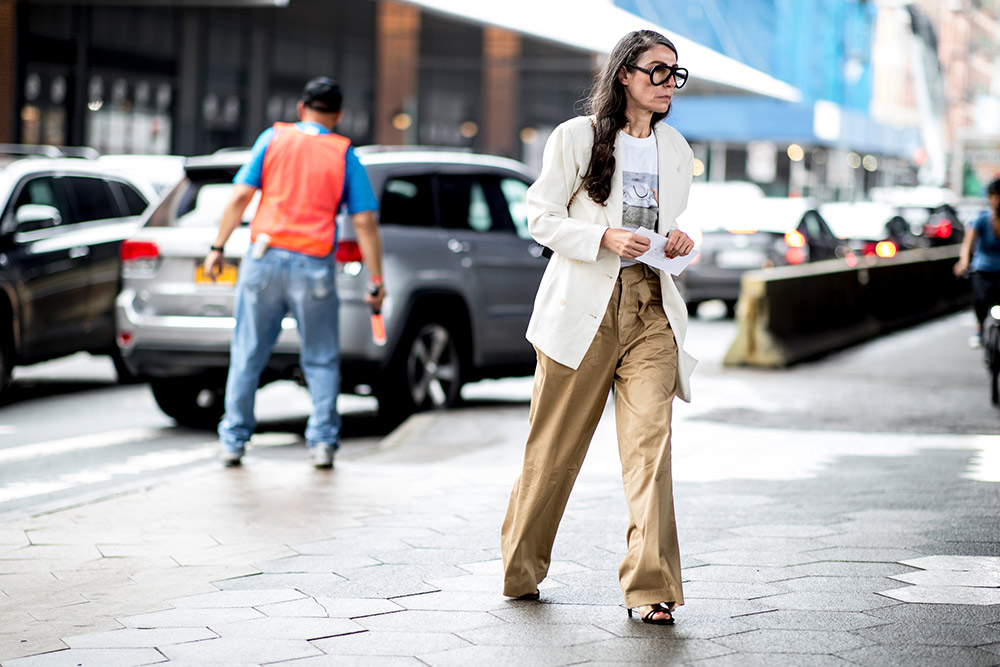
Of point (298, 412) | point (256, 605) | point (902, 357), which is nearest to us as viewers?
point (256, 605)

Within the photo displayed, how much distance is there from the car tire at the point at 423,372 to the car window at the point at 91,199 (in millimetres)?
3404

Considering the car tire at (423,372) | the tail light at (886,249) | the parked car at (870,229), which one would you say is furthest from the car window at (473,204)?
the tail light at (886,249)

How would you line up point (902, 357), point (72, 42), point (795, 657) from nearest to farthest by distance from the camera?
1. point (795, 657)
2. point (902, 357)
3. point (72, 42)

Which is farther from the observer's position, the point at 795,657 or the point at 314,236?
the point at 314,236

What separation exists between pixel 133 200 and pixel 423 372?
389 centimetres

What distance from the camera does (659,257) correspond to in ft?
16.0

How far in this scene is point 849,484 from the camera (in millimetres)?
7508

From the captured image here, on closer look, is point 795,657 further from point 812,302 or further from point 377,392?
point 812,302

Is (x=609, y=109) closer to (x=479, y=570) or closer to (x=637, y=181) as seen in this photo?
(x=637, y=181)

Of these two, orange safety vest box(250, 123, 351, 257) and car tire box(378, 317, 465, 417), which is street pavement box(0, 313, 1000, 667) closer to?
car tire box(378, 317, 465, 417)

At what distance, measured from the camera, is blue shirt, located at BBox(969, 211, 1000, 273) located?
12.2m

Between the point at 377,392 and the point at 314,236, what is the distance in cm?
201

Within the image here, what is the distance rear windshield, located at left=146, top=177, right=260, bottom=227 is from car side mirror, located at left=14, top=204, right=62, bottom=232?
1579mm

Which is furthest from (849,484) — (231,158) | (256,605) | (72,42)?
(72,42)
